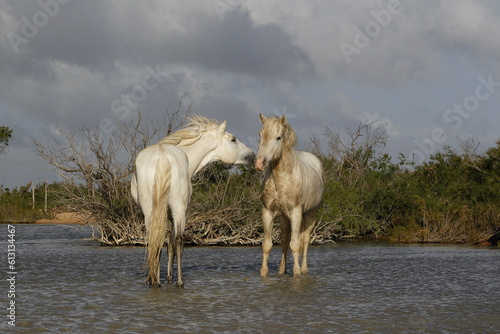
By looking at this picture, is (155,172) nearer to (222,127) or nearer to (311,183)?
(222,127)

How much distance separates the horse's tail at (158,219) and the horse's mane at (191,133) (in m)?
1.26

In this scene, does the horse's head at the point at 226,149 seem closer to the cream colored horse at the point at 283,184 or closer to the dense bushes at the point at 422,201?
the cream colored horse at the point at 283,184

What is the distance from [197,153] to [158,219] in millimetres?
1842

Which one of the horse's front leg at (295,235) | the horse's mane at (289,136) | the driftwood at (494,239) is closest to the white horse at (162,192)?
the horse's mane at (289,136)

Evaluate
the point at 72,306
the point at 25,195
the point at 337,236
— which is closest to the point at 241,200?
the point at 337,236

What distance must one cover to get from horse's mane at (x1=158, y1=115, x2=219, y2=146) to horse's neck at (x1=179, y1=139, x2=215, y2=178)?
83 millimetres

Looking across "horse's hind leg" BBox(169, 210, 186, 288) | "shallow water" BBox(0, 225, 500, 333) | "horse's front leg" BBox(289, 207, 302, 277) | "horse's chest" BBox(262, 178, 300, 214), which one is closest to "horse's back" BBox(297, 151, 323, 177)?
"horse's chest" BBox(262, 178, 300, 214)

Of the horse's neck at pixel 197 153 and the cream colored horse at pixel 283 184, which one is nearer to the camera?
the horse's neck at pixel 197 153

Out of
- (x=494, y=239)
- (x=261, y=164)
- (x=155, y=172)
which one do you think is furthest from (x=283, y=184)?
(x=494, y=239)

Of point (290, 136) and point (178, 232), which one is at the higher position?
point (290, 136)

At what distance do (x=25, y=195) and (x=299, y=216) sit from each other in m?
44.2

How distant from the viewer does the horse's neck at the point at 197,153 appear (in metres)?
10.0

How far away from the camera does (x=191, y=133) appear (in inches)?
403

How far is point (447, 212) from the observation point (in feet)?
67.4
